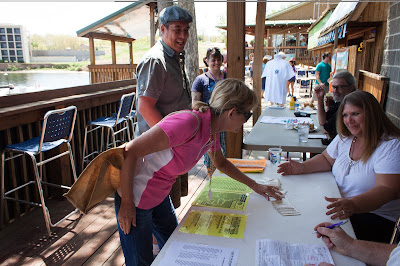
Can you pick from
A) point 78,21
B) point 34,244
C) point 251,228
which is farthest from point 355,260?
point 78,21

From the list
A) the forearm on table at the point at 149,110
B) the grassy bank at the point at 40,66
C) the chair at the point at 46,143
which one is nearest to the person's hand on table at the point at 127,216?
the forearm on table at the point at 149,110

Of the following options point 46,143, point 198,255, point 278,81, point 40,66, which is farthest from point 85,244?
point 278,81

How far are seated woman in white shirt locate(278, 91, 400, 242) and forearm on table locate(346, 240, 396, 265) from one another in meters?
0.30

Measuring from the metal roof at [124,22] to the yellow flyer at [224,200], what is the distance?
711 cm

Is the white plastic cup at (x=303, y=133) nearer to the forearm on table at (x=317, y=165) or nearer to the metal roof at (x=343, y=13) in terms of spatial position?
the forearm on table at (x=317, y=165)

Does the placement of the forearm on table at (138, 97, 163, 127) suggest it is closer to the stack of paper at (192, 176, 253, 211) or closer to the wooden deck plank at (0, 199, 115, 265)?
the stack of paper at (192, 176, 253, 211)

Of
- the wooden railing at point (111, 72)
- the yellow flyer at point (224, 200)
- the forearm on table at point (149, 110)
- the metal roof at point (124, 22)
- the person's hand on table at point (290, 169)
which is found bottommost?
the yellow flyer at point (224, 200)

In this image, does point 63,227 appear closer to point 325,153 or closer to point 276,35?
point 325,153

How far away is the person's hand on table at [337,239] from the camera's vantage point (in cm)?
117

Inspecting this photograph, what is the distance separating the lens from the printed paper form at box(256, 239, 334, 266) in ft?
3.63

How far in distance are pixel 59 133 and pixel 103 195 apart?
1.92 m

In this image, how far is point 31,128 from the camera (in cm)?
331

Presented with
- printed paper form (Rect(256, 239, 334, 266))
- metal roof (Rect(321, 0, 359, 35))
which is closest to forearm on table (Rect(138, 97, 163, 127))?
printed paper form (Rect(256, 239, 334, 266))

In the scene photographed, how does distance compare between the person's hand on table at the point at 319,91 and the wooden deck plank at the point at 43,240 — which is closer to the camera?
the wooden deck plank at the point at 43,240
